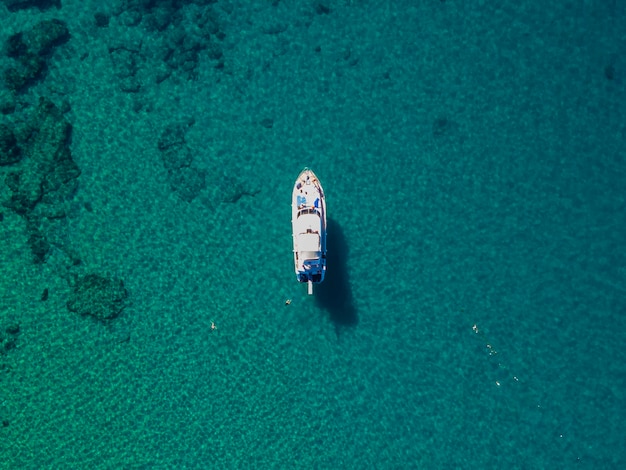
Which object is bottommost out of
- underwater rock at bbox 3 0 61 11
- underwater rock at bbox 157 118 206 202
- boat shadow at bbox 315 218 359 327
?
boat shadow at bbox 315 218 359 327

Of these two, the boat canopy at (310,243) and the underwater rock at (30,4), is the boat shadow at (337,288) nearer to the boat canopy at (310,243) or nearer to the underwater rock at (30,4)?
the boat canopy at (310,243)

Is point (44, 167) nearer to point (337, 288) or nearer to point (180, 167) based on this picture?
point (180, 167)

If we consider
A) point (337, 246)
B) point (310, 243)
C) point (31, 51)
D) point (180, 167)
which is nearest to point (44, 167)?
point (31, 51)

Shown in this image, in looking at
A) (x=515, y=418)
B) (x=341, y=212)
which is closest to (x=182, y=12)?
(x=341, y=212)

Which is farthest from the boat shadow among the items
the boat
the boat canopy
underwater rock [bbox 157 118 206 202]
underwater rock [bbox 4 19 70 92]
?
underwater rock [bbox 4 19 70 92]

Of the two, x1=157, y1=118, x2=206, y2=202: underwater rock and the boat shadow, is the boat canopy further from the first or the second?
x1=157, y1=118, x2=206, y2=202: underwater rock

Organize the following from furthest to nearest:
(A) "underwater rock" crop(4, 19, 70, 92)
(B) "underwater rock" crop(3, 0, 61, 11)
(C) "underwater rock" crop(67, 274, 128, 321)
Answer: (B) "underwater rock" crop(3, 0, 61, 11)
(A) "underwater rock" crop(4, 19, 70, 92)
(C) "underwater rock" crop(67, 274, 128, 321)

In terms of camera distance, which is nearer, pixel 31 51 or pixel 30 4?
pixel 31 51
